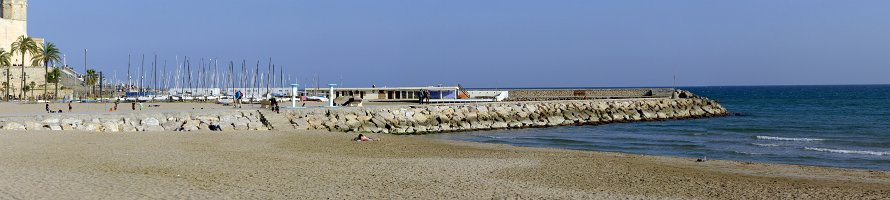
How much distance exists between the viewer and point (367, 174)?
17.1m

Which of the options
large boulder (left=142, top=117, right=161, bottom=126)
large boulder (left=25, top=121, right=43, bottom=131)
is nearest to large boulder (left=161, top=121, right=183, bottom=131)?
large boulder (left=142, top=117, right=161, bottom=126)

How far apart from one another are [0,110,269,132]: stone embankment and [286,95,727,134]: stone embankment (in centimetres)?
282

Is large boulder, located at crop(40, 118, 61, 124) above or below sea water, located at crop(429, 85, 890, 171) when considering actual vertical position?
above

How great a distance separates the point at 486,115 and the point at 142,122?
20119 mm

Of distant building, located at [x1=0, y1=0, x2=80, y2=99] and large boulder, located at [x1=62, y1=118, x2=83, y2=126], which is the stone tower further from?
large boulder, located at [x1=62, y1=118, x2=83, y2=126]

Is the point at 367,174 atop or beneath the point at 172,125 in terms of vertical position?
beneath

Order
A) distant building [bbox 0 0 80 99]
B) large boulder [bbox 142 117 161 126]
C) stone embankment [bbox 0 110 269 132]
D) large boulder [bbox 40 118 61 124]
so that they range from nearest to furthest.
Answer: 1. stone embankment [bbox 0 110 269 132]
2. large boulder [bbox 40 118 61 124]
3. large boulder [bbox 142 117 161 126]
4. distant building [bbox 0 0 80 99]

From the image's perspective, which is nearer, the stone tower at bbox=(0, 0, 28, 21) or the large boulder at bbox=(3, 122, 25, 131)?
the large boulder at bbox=(3, 122, 25, 131)

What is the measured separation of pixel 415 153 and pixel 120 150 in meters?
7.83

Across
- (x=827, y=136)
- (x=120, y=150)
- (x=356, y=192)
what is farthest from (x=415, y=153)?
(x=827, y=136)

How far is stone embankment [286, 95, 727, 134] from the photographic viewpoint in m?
39.1

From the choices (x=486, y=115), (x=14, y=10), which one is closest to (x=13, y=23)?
(x=14, y=10)

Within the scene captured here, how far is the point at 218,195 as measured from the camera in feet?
44.1

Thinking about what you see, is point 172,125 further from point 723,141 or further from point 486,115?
point 723,141
